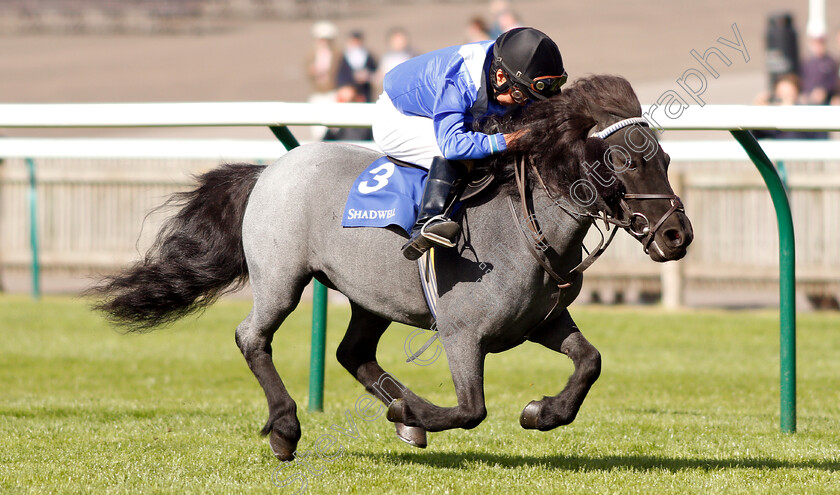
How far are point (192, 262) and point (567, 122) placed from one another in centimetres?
192

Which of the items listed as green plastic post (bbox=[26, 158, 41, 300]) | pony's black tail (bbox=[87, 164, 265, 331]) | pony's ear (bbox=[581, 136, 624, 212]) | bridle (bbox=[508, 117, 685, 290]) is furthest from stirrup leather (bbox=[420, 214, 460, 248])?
green plastic post (bbox=[26, 158, 41, 300])

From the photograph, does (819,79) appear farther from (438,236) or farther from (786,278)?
(438,236)

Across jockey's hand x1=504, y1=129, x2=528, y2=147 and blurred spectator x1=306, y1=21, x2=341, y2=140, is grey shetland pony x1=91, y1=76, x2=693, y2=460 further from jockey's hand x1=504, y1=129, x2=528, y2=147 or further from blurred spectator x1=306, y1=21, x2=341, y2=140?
blurred spectator x1=306, y1=21, x2=341, y2=140

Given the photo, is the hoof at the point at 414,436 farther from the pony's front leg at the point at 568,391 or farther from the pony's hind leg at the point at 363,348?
the pony's front leg at the point at 568,391

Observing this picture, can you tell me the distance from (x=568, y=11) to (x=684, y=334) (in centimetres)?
2664

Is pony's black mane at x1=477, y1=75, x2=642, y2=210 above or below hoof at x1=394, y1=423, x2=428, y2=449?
above

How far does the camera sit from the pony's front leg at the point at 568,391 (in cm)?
423

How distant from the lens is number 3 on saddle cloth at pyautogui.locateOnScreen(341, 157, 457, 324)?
14.3ft

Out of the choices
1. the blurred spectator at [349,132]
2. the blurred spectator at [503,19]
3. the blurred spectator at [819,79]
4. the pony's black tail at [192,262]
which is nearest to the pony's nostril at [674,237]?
the pony's black tail at [192,262]

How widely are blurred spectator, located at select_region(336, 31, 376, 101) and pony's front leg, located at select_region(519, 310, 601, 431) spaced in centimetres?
897

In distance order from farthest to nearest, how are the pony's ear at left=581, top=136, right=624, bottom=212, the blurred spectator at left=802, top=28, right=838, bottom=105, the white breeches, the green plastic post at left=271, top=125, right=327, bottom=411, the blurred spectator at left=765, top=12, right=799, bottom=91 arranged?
the blurred spectator at left=765, top=12, right=799, bottom=91 < the blurred spectator at left=802, top=28, right=838, bottom=105 < the green plastic post at left=271, top=125, right=327, bottom=411 < the white breeches < the pony's ear at left=581, top=136, right=624, bottom=212

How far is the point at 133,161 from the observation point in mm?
13195

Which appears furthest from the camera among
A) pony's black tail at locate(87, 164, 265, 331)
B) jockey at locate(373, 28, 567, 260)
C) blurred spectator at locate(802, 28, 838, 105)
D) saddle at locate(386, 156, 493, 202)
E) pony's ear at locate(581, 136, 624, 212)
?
blurred spectator at locate(802, 28, 838, 105)

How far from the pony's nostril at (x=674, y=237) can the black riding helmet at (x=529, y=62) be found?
28.9 inches
